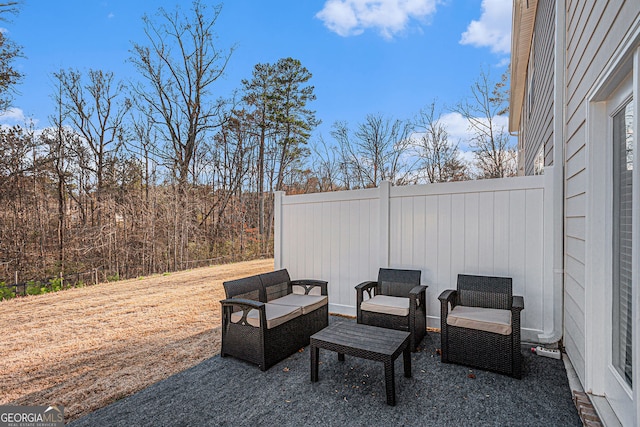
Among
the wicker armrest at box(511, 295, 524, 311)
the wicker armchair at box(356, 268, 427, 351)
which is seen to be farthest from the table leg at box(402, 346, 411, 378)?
the wicker armrest at box(511, 295, 524, 311)

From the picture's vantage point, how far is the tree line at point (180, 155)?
26.6 feet

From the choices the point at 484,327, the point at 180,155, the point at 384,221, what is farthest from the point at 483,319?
the point at 180,155

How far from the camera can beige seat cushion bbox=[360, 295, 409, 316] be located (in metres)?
3.34

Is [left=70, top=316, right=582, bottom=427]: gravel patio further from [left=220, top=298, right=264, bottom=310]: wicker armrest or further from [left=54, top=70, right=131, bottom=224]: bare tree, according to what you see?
[left=54, top=70, right=131, bottom=224]: bare tree

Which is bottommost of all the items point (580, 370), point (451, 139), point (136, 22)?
point (580, 370)

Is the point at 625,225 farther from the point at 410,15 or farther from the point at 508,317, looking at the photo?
the point at 410,15

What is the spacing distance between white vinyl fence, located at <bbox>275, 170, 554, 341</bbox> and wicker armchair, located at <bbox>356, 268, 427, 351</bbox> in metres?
0.32

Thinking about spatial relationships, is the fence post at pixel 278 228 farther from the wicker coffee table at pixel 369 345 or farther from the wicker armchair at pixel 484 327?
the wicker armchair at pixel 484 327

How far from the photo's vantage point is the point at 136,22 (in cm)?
975

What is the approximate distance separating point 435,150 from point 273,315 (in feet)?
27.3

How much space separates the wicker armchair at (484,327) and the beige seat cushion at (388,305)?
459 mm

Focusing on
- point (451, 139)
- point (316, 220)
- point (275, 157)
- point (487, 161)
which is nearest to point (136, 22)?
point (275, 157)

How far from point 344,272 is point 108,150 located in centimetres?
899

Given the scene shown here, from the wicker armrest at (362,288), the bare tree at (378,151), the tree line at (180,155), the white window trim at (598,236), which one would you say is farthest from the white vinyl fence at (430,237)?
the tree line at (180,155)
